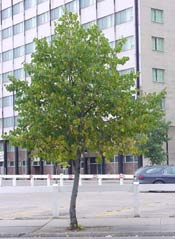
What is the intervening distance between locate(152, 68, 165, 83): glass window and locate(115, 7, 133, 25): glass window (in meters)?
5.87

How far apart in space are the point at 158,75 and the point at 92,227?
47258mm

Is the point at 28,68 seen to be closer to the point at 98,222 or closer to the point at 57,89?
the point at 57,89

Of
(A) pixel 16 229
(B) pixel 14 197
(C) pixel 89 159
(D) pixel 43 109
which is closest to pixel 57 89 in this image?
(D) pixel 43 109

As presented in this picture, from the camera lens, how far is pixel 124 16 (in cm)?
6250

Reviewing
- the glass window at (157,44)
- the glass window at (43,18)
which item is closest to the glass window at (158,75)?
the glass window at (157,44)

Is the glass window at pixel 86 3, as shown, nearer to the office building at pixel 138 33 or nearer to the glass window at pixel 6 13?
the office building at pixel 138 33

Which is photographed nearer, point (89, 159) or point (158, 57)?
point (158, 57)

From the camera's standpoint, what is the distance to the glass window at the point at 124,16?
2426 inches

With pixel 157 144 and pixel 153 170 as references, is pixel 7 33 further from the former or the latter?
pixel 153 170

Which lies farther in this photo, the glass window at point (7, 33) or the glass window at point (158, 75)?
the glass window at point (7, 33)

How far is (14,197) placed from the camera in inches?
1139

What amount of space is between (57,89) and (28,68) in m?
1.00

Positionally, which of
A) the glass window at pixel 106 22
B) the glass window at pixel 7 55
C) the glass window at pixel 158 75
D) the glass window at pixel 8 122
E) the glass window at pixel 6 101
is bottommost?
the glass window at pixel 8 122

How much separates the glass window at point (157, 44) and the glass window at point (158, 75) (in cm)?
217
